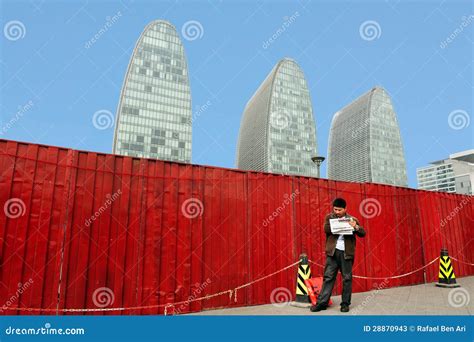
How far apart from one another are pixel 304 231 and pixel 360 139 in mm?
164086

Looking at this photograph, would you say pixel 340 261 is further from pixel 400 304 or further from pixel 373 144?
pixel 373 144

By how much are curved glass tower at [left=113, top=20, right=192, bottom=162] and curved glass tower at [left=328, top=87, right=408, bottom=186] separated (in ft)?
297

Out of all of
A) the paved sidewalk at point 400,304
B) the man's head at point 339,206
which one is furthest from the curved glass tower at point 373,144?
the man's head at point 339,206

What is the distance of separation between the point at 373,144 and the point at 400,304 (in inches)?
6246

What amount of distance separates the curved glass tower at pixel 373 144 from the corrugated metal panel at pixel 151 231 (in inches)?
5871

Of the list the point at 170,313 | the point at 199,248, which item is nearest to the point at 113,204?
the point at 199,248

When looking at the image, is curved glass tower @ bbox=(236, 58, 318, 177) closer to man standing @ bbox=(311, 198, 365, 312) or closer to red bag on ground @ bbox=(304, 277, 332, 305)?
red bag on ground @ bbox=(304, 277, 332, 305)

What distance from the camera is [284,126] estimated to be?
13188cm

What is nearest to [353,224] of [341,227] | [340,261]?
[341,227]

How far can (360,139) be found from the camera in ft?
525

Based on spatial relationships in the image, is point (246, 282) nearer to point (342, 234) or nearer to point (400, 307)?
point (342, 234)

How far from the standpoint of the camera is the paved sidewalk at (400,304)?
5922 mm

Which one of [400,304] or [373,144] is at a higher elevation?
[373,144]

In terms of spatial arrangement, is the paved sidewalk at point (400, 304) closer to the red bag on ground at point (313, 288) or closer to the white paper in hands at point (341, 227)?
the red bag on ground at point (313, 288)
